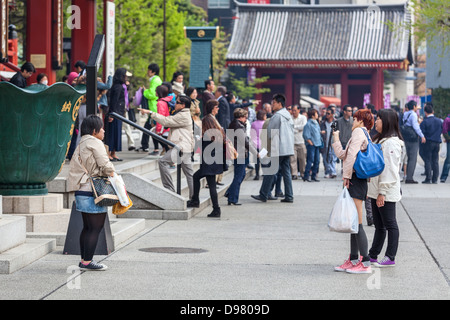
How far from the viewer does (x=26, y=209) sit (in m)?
9.80

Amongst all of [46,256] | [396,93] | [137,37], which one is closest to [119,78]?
[46,256]

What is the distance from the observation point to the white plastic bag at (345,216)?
8.11 m

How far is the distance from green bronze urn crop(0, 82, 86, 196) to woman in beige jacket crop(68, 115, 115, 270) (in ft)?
→ 5.27

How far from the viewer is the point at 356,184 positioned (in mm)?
8422

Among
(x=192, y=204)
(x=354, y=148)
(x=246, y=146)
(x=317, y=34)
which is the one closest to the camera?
(x=354, y=148)

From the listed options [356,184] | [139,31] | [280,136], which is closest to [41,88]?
[356,184]

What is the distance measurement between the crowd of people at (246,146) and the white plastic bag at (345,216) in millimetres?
214

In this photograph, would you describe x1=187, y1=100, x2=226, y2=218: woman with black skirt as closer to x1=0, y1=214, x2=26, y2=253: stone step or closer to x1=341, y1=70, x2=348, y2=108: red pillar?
x1=0, y1=214, x2=26, y2=253: stone step

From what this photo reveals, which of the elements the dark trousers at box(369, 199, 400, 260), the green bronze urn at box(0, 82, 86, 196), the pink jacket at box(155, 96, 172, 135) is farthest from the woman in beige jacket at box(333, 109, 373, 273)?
the pink jacket at box(155, 96, 172, 135)

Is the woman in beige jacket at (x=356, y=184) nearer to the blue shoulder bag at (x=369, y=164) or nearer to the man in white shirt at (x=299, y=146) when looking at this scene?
the blue shoulder bag at (x=369, y=164)

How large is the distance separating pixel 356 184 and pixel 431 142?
40.3ft

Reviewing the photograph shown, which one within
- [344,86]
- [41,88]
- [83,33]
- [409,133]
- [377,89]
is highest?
[83,33]

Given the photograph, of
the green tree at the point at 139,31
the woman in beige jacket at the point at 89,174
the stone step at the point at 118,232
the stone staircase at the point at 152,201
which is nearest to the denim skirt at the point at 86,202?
the woman in beige jacket at the point at 89,174

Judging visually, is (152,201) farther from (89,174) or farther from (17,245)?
(89,174)
